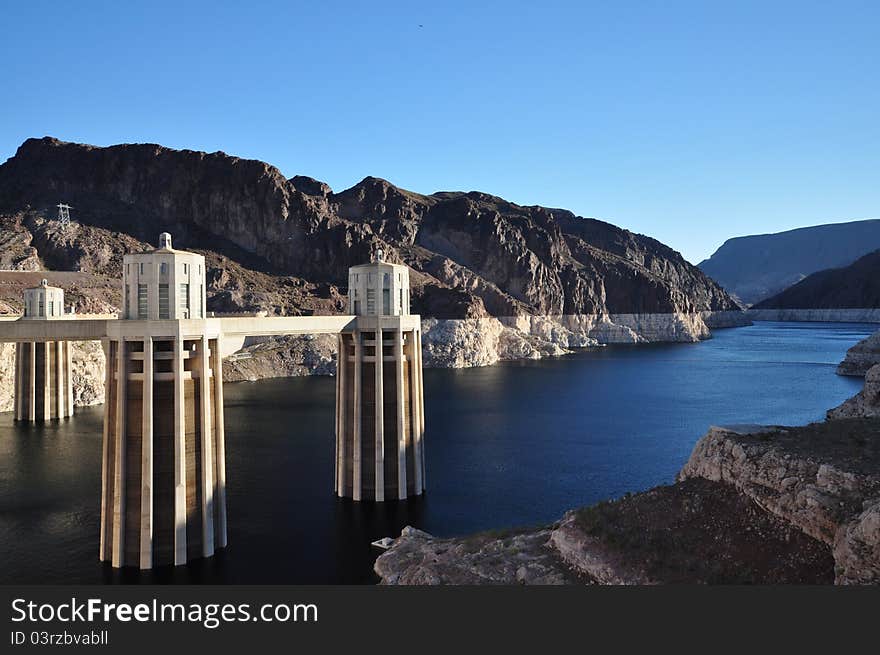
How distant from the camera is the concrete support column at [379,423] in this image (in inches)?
1693

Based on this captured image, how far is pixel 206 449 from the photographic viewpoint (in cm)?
3309

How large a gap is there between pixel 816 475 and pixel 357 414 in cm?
2822

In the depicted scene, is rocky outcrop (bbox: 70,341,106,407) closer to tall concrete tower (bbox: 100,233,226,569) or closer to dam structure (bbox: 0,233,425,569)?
dam structure (bbox: 0,233,425,569)

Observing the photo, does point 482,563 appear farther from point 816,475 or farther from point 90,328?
point 90,328

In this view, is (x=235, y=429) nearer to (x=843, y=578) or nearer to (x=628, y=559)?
(x=628, y=559)

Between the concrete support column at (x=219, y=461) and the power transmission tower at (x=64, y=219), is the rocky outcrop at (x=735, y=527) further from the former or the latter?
the power transmission tower at (x=64, y=219)

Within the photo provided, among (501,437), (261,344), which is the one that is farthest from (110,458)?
(261,344)

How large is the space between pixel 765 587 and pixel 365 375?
2873 cm

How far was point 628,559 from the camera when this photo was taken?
22641 mm

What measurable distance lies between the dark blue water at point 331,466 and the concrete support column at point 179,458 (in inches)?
51.6

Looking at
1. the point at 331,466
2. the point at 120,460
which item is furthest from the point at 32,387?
the point at 120,460

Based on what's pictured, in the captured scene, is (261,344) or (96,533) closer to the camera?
(96,533)

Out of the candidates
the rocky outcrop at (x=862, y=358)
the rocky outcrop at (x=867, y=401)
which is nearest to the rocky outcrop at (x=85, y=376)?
the rocky outcrop at (x=867, y=401)

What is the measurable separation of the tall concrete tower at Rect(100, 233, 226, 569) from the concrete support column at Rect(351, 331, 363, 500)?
1142 cm
